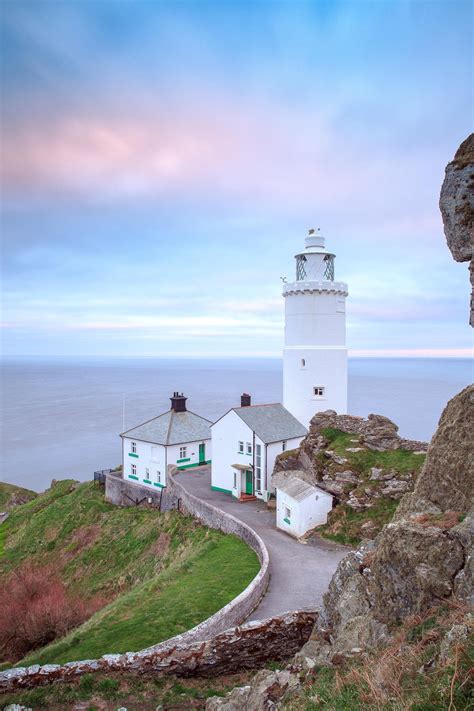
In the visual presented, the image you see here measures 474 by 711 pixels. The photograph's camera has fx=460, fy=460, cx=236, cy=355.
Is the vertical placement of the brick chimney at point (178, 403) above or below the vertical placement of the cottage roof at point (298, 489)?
above

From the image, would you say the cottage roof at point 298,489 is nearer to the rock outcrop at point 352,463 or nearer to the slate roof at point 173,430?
the rock outcrop at point 352,463

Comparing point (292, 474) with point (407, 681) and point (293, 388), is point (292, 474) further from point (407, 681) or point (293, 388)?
point (407, 681)

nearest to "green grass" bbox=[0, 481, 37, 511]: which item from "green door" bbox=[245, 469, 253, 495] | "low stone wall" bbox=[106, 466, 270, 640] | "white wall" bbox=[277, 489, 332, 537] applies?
"low stone wall" bbox=[106, 466, 270, 640]

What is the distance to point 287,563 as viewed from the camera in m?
16.8

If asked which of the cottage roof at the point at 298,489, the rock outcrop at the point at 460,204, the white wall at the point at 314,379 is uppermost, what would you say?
the rock outcrop at the point at 460,204

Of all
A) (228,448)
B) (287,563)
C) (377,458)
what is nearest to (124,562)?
(228,448)

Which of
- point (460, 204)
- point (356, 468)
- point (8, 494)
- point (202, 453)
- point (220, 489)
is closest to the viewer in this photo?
point (460, 204)

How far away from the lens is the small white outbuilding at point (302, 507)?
19516mm

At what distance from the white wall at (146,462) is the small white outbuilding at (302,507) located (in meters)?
12.5

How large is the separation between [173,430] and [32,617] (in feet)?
59.9

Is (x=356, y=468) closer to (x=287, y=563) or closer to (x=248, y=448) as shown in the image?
(x=287, y=563)

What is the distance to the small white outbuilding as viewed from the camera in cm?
1952

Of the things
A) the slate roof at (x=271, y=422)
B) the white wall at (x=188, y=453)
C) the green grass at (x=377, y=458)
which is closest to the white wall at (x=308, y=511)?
the green grass at (x=377, y=458)

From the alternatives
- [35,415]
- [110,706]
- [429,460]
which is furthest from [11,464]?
[429,460]
